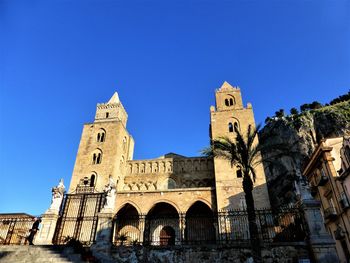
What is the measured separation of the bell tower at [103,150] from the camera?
26.7 meters

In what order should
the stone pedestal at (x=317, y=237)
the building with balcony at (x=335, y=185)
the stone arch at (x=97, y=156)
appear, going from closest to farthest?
the stone pedestal at (x=317, y=237) < the building with balcony at (x=335, y=185) < the stone arch at (x=97, y=156)

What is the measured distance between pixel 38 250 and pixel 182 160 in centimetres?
2103

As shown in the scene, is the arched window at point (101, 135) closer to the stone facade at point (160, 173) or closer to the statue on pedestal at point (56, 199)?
the stone facade at point (160, 173)

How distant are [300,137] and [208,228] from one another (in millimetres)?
16648

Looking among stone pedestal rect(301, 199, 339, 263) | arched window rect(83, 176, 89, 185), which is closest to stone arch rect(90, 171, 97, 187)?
arched window rect(83, 176, 89, 185)

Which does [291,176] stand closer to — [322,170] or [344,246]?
[322,170]

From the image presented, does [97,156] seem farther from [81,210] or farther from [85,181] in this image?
[81,210]

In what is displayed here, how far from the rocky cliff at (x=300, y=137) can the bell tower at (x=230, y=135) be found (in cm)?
344

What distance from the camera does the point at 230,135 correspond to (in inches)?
1074

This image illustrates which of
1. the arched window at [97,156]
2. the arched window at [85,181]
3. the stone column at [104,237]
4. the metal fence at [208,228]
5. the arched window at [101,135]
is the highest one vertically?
the arched window at [101,135]

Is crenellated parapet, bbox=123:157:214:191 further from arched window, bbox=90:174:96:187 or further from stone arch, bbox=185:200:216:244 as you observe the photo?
stone arch, bbox=185:200:216:244

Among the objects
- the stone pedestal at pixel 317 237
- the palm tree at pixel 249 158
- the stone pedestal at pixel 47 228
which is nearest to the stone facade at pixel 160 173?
the palm tree at pixel 249 158

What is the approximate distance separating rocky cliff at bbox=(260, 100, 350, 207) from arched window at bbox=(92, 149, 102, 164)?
1850 cm

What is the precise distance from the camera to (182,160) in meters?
30.0
